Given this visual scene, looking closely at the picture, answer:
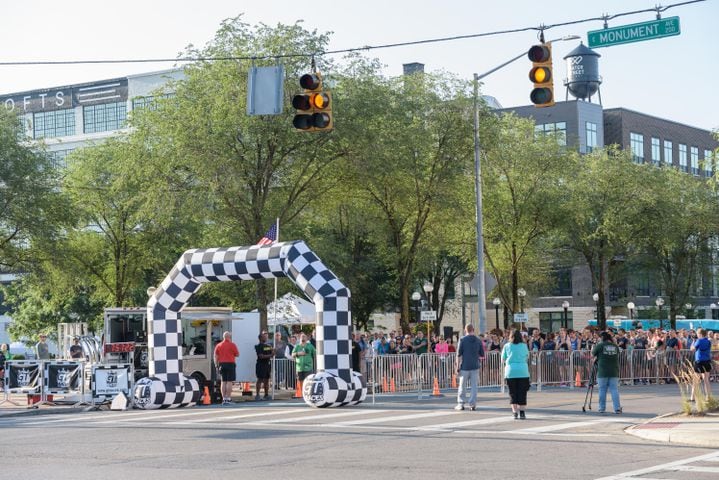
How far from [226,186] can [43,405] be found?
410 inches

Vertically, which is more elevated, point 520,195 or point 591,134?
point 591,134

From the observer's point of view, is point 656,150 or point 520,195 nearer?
point 520,195

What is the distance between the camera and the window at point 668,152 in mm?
89562

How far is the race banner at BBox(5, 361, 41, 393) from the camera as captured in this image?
2622cm

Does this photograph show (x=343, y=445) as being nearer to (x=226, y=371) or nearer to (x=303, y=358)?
(x=226, y=371)

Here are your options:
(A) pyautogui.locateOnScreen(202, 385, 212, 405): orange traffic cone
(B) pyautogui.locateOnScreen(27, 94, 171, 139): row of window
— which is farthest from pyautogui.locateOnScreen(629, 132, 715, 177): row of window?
(A) pyautogui.locateOnScreen(202, 385, 212, 405): orange traffic cone

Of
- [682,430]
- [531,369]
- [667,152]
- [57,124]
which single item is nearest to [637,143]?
[667,152]

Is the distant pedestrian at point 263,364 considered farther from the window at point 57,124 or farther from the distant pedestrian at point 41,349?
the window at point 57,124

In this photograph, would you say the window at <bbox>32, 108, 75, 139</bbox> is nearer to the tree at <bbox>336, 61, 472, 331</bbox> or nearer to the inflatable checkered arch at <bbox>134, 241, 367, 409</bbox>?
the tree at <bbox>336, 61, 472, 331</bbox>

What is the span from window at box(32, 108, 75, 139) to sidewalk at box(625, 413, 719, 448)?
71848 mm

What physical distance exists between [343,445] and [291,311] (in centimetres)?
2390

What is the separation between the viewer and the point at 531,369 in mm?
30531

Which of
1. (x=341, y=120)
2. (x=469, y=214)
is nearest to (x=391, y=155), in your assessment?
(x=341, y=120)

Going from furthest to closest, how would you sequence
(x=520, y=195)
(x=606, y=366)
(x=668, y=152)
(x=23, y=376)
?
(x=668, y=152) → (x=520, y=195) → (x=23, y=376) → (x=606, y=366)
